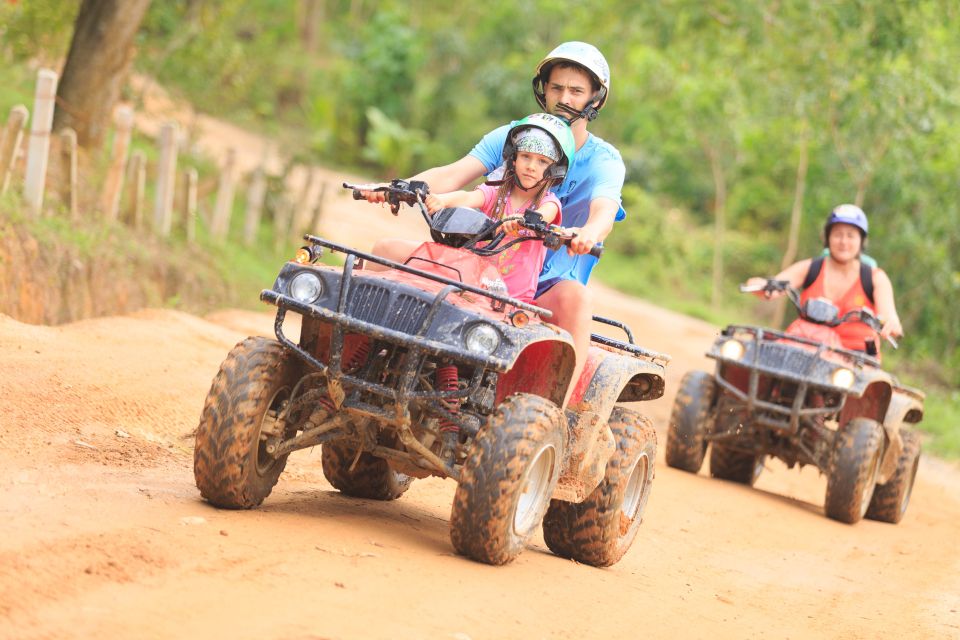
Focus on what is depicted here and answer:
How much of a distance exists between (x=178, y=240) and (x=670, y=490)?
26.7ft

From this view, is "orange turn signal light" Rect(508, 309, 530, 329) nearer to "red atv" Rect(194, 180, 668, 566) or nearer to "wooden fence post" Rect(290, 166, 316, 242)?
"red atv" Rect(194, 180, 668, 566)

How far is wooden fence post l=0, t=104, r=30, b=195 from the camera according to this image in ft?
41.2

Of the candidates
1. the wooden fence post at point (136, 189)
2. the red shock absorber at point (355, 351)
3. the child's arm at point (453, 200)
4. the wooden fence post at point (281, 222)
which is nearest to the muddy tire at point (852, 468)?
the child's arm at point (453, 200)

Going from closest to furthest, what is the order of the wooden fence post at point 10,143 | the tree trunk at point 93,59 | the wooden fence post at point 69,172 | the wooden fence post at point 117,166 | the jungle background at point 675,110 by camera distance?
the wooden fence post at point 10,143 < the wooden fence post at point 69,172 < the wooden fence post at point 117,166 < the tree trunk at point 93,59 < the jungle background at point 675,110

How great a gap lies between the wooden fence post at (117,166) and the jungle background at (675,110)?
398 mm

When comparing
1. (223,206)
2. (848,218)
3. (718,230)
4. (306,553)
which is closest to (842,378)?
(848,218)

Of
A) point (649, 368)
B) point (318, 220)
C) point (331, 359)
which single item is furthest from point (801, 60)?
point (331, 359)

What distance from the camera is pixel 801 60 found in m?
23.7

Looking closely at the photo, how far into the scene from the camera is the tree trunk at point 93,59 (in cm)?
1545

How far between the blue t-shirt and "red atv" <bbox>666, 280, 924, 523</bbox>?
13.4 ft

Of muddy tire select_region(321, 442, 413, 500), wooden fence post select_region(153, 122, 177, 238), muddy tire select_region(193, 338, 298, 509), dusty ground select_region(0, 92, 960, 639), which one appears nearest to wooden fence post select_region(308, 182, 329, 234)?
wooden fence post select_region(153, 122, 177, 238)

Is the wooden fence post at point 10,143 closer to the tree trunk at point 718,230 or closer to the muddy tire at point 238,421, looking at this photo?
the muddy tire at point 238,421

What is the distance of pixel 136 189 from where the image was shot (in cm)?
1537

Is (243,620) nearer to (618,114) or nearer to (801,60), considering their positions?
(801,60)
